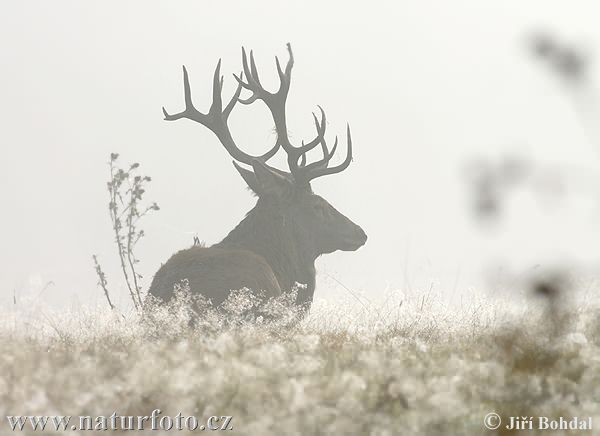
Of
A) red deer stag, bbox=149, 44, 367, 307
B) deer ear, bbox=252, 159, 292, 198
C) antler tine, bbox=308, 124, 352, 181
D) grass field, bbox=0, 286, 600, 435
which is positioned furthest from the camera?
antler tine, bbox=308, 124, 352, 181

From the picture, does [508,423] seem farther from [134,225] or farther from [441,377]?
[134,225]

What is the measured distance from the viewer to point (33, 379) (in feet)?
16.1

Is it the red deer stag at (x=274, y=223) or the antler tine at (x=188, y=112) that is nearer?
the red deer stag at (x=274, y=223)

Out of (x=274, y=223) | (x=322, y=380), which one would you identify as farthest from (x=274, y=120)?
(x=322, y=380)

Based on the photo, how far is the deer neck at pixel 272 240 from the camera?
10055 millimetres

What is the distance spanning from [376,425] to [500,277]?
3433mm

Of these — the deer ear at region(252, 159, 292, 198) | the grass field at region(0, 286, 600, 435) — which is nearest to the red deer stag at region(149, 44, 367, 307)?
the deer ear at region(252, 159, 292, 198)

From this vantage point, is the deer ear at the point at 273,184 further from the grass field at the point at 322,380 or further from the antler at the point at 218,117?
the grass field at the point at 322,380

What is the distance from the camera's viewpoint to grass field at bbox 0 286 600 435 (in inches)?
176

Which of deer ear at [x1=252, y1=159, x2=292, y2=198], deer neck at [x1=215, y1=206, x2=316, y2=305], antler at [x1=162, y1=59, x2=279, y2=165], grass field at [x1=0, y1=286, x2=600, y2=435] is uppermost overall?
antler at [x1=162, y1=59, x2=279, y2=165]

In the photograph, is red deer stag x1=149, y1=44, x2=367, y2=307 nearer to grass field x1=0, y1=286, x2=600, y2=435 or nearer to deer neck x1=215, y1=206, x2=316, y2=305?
deer neck x1=215, y1=206, x2=316, y2=305

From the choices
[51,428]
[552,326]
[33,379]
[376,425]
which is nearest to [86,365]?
[33,379]

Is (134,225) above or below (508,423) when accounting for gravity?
above

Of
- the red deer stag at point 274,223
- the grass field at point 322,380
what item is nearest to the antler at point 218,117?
the red deer stag at point 274,223
